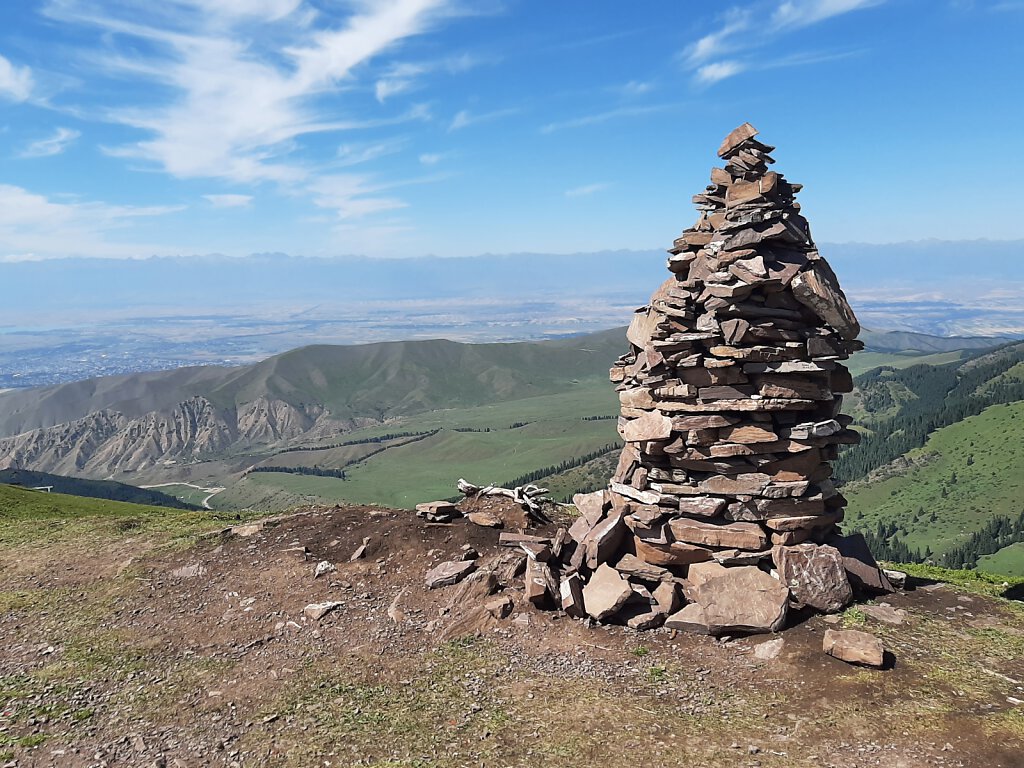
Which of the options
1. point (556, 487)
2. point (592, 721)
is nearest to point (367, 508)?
→ point (592, 721)

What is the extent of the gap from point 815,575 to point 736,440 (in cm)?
386

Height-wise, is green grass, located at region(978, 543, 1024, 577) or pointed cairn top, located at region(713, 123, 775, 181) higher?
pointed cairn top, located at region(713, 123, 775, 181)

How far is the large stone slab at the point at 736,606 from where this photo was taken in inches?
629

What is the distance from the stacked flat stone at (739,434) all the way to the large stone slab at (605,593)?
0.04 meters

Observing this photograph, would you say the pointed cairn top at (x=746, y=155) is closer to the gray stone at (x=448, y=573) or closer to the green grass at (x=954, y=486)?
the gray stone at (x=448, y=573)

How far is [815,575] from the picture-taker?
55.7 feet

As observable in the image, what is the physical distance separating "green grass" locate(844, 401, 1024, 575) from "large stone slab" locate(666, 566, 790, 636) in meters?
122

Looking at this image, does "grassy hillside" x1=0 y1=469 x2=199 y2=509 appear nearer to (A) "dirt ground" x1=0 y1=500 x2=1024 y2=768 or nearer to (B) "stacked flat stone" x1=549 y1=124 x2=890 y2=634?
(A) "dirt ground" x1=0 y1=500 x2=1024 y2=768

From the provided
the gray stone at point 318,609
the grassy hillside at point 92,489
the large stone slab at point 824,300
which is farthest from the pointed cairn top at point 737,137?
the grassy hillside at point 92,489

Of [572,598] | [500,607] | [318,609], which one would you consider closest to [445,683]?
[500,607]

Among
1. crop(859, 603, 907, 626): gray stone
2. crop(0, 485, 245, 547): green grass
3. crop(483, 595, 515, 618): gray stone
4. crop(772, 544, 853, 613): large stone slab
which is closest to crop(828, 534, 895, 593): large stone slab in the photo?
crop(772, 544, 853, 613): large stone slab

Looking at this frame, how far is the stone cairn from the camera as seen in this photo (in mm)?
17453

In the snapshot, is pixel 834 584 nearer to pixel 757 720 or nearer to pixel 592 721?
pixel 757 720

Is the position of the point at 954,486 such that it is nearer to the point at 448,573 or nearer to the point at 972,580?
the point at 972,580
